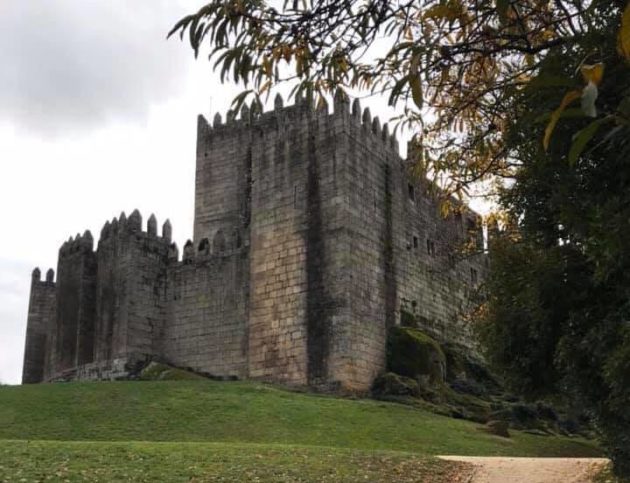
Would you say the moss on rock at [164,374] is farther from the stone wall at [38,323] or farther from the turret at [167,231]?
the stone wall at [38,323]

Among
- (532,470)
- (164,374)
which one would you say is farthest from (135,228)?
(532,470)

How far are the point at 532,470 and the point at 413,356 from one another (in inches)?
515

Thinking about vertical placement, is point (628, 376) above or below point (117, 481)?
above

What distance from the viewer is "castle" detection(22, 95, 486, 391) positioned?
26.8 metres

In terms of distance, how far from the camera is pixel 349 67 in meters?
7.66

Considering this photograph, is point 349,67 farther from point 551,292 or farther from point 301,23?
point 551,292

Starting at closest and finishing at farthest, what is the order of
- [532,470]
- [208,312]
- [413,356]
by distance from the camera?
[532,470] → [413,356] → [208,312]

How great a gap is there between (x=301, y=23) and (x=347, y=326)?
19378mm

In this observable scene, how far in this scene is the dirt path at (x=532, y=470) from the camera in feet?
44.9

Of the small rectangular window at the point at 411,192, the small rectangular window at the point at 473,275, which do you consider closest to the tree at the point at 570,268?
the small rectangular window at the point at 411,192

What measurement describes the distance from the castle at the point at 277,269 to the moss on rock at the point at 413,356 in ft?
1.47

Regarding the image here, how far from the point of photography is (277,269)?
28.1 metres

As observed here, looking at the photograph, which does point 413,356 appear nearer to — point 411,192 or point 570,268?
point 411,192

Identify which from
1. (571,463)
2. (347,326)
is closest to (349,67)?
(571,463)
